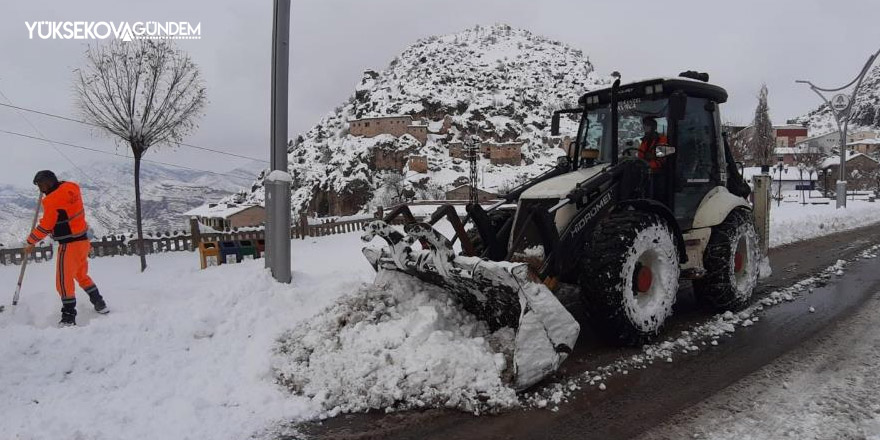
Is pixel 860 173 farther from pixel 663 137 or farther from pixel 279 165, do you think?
pixel 279 165

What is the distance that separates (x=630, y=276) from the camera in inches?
173

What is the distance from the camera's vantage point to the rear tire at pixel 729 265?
552 centimetres

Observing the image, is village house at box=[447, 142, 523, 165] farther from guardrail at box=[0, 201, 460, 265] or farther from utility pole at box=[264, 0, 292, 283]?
utility pole at box=[264, 0, 292, 283]

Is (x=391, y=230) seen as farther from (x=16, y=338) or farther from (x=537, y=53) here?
(x=537, y=53)

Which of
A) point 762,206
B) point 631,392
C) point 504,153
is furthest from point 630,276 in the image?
point 504,153

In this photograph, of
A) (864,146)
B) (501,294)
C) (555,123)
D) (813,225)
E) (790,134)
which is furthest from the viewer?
(790,134)

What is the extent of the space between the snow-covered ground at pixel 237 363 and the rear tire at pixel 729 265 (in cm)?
31

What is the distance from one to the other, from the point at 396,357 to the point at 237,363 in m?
1.36

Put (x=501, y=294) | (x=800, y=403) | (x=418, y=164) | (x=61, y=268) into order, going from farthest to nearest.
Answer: (x=418, y=164) → (x=61, y=268) → (x=501, y=294) → (x=800, y=403)

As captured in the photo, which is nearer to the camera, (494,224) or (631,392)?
(631,392)

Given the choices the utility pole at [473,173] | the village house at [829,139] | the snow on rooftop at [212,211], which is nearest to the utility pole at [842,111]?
the utility pole at [473,173]

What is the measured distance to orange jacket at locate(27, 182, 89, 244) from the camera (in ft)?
17.8

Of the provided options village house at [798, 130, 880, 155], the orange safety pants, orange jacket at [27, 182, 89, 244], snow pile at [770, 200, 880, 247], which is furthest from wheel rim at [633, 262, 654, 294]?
village house at [798, 130, 880, 155]

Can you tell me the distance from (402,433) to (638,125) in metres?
4.13
